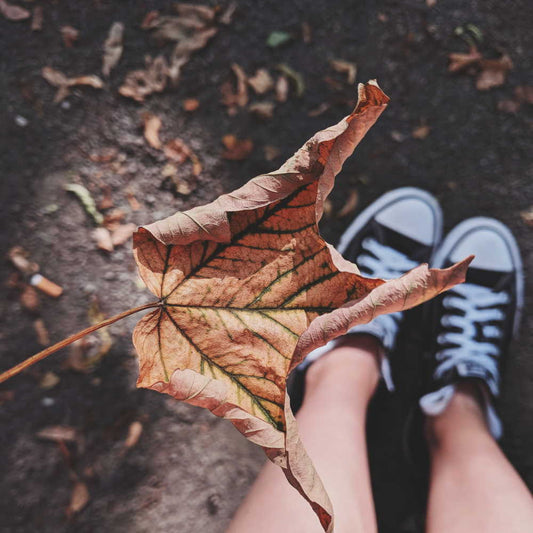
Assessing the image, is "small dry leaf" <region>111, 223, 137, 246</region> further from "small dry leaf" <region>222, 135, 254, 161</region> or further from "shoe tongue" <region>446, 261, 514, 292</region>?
"shoe tongue" <region>446, 261, 514, 292</region>

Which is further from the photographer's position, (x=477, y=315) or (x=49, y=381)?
(x=477, y=315)

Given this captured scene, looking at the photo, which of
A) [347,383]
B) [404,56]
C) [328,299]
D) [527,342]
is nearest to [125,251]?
[347,383]

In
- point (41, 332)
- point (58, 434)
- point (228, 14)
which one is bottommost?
point (58, 434)

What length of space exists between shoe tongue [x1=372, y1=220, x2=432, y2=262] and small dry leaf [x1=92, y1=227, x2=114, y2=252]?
98cm

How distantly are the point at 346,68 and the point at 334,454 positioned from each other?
129 centimetres

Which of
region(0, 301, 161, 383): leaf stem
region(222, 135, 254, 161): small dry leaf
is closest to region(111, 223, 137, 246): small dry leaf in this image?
region(222, 135, 254, 161): small dry leaf

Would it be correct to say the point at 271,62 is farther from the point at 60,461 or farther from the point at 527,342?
the point at 60,461

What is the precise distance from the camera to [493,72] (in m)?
1.57

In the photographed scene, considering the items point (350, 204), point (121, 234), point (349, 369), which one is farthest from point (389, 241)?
point (121, 234)

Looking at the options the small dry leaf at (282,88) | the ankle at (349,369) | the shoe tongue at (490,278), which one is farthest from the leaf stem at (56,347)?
the shoe tongue at (490,278)

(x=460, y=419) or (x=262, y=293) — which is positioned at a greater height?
(x=262, y=293)

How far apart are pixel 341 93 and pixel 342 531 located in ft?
4.50

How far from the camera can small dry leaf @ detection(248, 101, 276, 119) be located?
158 centimetres

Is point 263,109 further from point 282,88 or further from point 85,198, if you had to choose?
point 85,198
